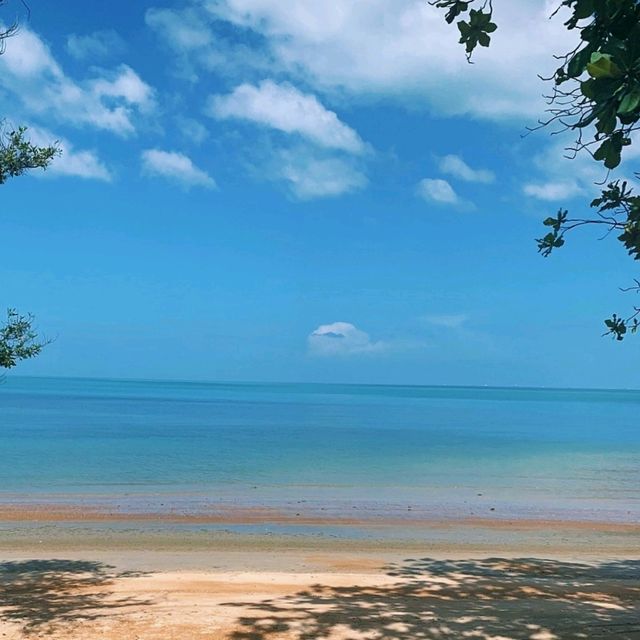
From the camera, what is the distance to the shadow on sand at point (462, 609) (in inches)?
271

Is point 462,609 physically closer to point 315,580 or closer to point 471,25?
point 315,580

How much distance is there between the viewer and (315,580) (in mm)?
10312

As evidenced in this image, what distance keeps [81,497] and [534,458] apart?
23202 mm

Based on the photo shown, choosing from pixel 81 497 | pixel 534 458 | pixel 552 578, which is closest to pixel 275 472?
pixel 81 497

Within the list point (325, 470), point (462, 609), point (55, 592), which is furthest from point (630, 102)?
point (325, 470)

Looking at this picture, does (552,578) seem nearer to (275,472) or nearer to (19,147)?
(19,147)

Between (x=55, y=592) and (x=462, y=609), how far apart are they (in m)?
5.51

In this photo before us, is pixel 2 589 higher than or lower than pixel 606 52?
lower

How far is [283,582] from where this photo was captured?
1015cm

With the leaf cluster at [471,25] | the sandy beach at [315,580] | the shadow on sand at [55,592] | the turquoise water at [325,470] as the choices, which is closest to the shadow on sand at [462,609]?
the sandy beach at [315,580]

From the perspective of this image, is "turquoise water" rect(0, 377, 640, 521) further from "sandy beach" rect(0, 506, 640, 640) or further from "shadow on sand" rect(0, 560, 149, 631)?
"shadow on sand" rect(0, 560, 149, 631)

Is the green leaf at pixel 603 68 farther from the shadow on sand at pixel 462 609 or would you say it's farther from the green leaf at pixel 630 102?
the shadow on sand at pixel 462 609

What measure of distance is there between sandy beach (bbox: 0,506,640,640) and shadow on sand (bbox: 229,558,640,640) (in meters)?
0.03

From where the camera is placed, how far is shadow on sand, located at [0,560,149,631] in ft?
25.2
